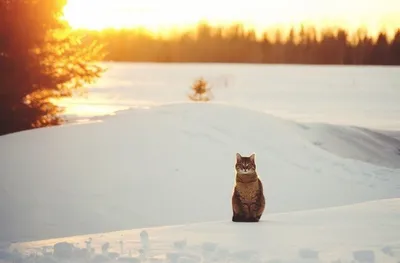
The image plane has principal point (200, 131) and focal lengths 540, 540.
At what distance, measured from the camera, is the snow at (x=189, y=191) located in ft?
18.8

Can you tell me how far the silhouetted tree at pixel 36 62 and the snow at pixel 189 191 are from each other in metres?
1.98

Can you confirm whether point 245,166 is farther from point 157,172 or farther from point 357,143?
point 357,143

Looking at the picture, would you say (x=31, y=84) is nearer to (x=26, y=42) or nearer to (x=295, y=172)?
(x=26, y=42)

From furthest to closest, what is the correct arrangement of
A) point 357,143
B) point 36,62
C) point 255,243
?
point 357,143 → point 36,62 → point 255,243

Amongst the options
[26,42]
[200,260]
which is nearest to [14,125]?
[26,42]

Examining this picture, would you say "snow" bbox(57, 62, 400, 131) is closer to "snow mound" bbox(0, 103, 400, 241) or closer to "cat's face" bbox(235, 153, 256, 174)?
"snow mound" bbox(0, 103, 400, 241)

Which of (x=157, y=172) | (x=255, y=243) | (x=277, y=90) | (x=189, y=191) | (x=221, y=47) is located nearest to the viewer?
(x=255, y=243)

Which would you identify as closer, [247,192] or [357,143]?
[247,192]

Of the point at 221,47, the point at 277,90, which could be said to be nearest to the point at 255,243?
the point at 277,90

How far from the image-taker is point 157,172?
12.7 metres

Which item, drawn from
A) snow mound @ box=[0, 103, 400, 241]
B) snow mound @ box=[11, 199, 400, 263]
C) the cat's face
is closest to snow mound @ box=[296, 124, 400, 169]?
snow mound @ box=[0, 103, 400, 241]

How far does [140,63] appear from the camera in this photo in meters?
66.4

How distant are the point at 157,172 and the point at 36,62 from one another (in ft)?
19.4

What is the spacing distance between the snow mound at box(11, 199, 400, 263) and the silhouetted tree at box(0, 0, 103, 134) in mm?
10405
